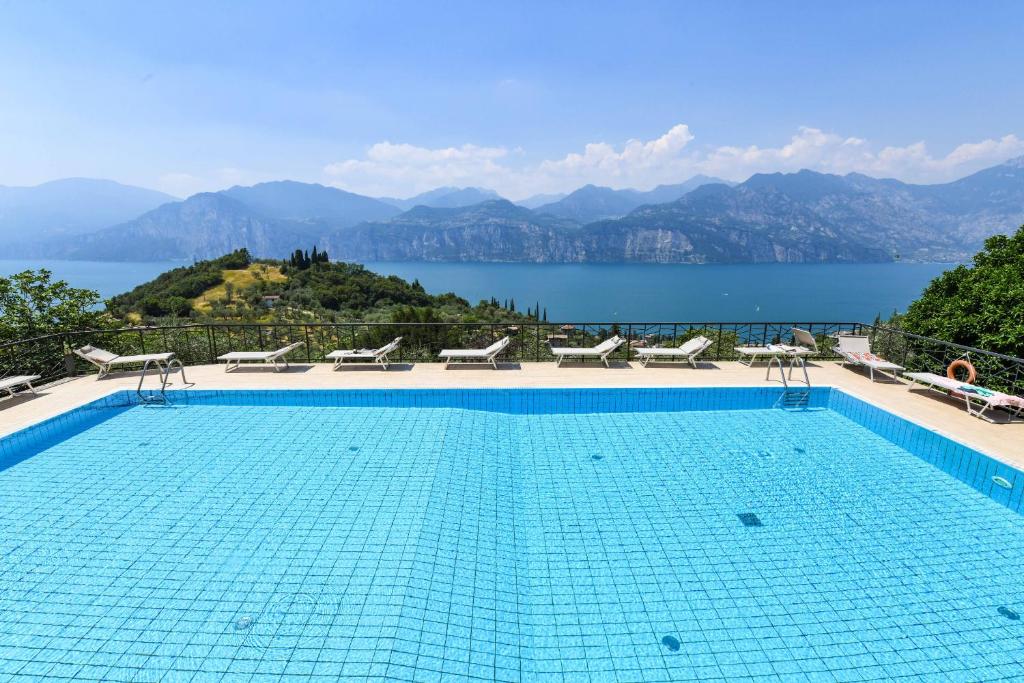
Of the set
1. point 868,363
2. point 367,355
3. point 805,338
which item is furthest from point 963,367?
point 367,355

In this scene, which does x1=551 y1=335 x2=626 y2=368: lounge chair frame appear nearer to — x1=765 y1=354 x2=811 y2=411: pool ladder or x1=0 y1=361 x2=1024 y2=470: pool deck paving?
x1=0 y1=361 x2=1024 y2=470: pool deck paving

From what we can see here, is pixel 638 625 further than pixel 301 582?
No

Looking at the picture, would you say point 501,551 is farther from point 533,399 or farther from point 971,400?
point 971,400

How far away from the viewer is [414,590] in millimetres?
3654

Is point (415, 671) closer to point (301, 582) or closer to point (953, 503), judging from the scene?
point (301, 582)

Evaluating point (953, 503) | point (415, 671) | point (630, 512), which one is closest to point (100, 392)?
point (415, 671)

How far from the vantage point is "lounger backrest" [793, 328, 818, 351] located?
31.9 ft

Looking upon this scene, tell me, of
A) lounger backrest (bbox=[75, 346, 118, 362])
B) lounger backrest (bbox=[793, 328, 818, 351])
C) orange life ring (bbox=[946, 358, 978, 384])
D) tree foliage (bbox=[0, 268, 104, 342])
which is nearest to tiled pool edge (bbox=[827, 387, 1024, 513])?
orange life ring (bbox=[946, 358, 978, 384])

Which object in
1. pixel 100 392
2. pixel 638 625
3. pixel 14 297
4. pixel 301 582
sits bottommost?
pixel 638 625

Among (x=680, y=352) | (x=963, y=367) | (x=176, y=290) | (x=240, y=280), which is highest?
(x=240, y=280)

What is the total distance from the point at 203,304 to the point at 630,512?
63.5m

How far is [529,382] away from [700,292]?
109 meters

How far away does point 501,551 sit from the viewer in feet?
14.2

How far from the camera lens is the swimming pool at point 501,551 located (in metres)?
3.18
